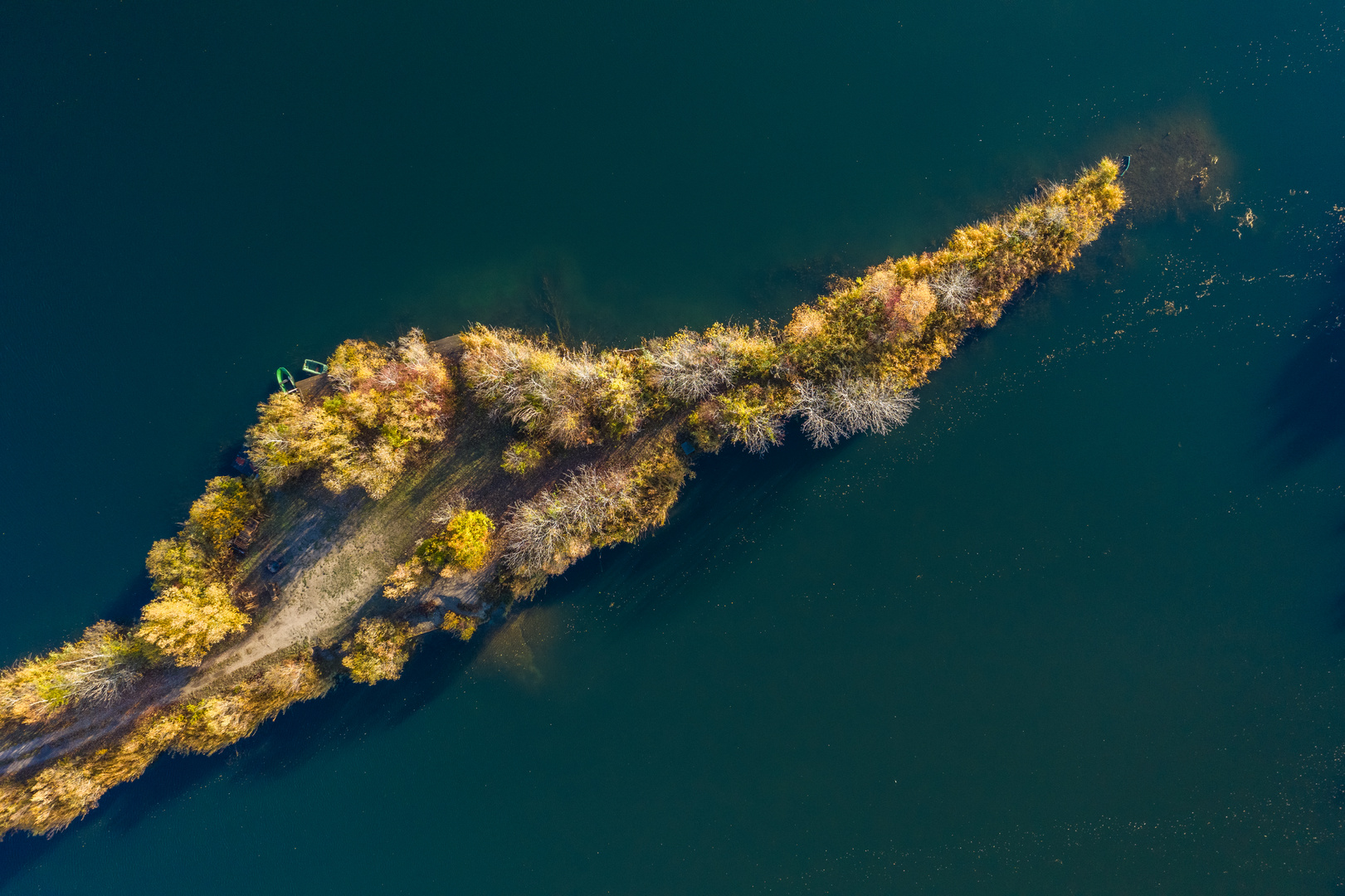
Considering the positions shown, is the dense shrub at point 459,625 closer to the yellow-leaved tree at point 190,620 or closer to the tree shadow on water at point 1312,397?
the yellow-leaved tree at point 190,620

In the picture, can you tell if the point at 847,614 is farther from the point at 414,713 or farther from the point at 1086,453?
the point at 414,713

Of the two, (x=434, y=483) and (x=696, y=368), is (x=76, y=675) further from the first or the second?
(x=696, y=368)

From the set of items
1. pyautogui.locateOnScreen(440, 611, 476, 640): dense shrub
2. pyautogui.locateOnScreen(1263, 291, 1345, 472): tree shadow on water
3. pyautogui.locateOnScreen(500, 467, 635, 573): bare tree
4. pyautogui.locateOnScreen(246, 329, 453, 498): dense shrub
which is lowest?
pyautogui.locateOnScreen(1263, 291, 1345, 472): tree shadow on water

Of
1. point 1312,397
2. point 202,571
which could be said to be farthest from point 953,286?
point 202,571

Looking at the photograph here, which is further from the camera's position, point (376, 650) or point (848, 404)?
point (376, 650)

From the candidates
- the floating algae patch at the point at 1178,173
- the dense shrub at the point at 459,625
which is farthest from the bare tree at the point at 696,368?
the floating algae patch at the point at 1178,173

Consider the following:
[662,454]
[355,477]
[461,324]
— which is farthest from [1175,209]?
[355,477]

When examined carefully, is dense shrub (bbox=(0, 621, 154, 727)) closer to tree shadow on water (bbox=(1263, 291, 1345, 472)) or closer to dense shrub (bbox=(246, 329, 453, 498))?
dense shrub (bbox=(246, 329, 453, 498))

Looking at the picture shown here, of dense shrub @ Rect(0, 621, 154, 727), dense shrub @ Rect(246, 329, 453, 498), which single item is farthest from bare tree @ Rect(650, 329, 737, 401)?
dense shrub @ Rect(0, 621, 154, 727)
